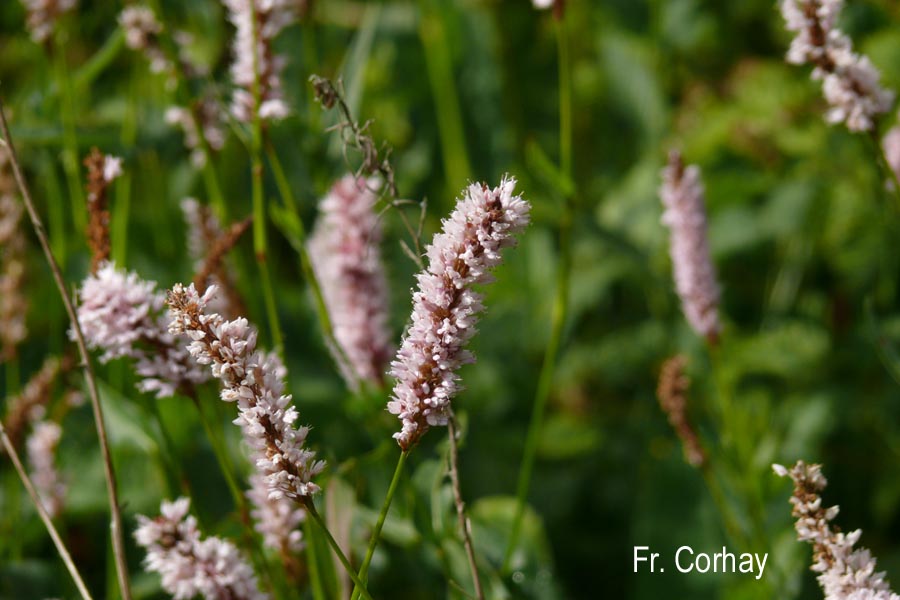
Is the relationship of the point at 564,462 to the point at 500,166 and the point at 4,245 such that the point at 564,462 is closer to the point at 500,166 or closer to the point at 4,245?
the point at 500,166

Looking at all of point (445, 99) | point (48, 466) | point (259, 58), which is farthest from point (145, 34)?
point (445, 99)

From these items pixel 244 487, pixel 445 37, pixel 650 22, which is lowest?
pixel 244 487

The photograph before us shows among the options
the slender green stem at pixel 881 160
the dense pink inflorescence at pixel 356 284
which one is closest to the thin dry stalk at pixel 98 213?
the dense pink inflorescence at pixel 356 284

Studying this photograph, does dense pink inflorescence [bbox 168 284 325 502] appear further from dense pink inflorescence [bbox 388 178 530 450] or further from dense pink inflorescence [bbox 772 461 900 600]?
dense pink inflorescence [bbox 772 461 900 600]

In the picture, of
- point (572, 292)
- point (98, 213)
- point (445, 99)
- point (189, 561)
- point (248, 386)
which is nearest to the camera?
point (248, 386)

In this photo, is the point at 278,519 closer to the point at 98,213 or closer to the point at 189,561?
the point at 189,561

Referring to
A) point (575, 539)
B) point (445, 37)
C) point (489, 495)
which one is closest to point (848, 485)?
point (575, 539)
